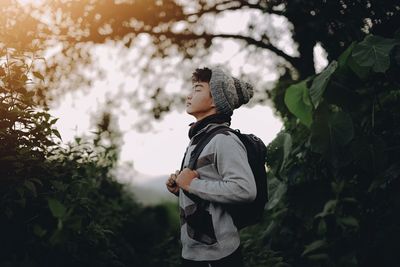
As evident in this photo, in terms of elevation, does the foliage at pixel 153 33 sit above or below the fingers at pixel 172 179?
above

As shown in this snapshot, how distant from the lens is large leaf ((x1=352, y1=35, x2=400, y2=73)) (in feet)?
8.91

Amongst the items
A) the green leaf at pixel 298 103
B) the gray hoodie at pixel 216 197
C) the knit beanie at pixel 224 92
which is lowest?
the gray hoodie at pixel 216 197

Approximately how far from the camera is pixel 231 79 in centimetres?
266

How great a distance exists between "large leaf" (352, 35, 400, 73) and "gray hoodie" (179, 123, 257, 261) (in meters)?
0.97

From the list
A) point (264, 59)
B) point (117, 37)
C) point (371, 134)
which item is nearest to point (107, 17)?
point (117, 37)

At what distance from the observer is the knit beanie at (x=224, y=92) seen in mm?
2555

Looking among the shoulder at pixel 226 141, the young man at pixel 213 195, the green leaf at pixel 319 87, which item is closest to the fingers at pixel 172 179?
the young man at pixel 213 195

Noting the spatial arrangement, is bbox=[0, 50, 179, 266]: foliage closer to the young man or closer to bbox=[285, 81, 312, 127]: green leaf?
the young man

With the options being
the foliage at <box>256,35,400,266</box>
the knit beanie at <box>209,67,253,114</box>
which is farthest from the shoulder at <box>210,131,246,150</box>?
the foliage at <box>256,35,400,266</box>

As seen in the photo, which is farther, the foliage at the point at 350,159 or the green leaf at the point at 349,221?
the foliage at the point at 350,159

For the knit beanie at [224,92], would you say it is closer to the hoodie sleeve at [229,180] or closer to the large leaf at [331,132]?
the hoodie sleeve at [229,180]

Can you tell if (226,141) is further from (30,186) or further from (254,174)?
(30,186)

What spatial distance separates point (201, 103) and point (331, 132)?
0.79 metres

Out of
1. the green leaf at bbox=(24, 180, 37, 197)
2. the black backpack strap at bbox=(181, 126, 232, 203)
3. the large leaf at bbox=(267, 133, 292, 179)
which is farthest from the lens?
the large leaf at bbox=(267, 133, 292, 179)
